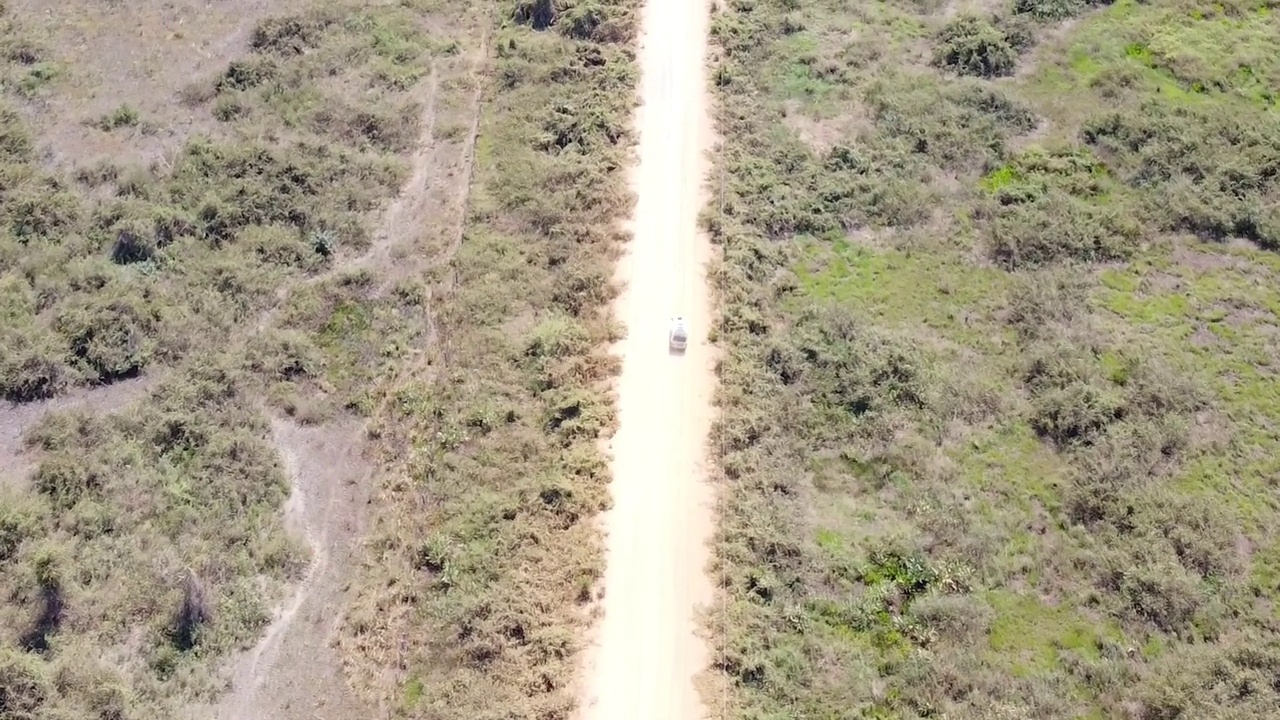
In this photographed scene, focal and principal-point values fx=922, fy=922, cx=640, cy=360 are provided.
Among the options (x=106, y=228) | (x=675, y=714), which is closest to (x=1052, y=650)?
(x=675, y=714)

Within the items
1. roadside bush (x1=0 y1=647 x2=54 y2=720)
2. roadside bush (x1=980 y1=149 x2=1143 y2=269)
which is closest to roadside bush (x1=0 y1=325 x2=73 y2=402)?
roadside bush (x1=0 y1=647 x2=54 y2=720)

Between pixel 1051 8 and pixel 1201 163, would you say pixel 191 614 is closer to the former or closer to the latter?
pixel 1201 163

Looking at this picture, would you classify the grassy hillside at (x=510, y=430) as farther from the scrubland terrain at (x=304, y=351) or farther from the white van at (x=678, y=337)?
the white van at (x=678, y=337)

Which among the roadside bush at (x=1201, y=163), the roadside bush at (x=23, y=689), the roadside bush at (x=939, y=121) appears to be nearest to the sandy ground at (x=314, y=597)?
the roadside bush at (x=23, y=689)

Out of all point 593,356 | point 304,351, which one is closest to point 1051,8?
point 593,356

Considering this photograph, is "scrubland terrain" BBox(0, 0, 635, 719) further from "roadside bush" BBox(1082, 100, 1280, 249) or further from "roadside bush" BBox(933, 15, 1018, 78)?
"roadside bush" BBox(1082, 100, 1280, 249)

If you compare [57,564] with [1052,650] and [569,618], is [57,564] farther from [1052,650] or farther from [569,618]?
[1052,650]
